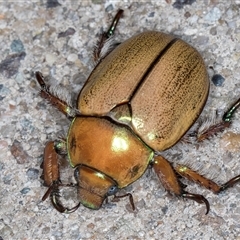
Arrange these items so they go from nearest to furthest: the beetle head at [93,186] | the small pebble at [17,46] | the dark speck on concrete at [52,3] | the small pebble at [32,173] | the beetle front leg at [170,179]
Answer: the beetle head at [93,186] < the beetle front leg at [170,179] < the small pebble at [32,173] < the small pebble at [17,46] < the dark speck on concrete at [52,3]

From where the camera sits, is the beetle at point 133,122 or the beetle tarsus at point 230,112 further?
the beetle tarsus at point 230,112

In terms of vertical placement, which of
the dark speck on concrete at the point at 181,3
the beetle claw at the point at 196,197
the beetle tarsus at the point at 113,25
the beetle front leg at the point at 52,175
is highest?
the dark speck on concrete at the point at 181,3

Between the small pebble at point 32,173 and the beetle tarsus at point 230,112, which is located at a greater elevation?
the beetle tarsus at point 230,112

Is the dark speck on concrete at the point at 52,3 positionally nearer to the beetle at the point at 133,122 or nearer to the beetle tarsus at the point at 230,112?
the beetle at the point at 133,122

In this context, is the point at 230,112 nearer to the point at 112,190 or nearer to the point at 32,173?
the point at 112,190

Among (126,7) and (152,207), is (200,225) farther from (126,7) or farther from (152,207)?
(126,7)

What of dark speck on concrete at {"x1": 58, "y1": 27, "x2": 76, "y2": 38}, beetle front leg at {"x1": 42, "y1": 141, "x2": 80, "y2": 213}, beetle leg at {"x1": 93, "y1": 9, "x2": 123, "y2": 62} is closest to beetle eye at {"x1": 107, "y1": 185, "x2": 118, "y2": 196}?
beetle front leg at {"x1": 42, "y1": 141, "x2": 80, "y2": 213}

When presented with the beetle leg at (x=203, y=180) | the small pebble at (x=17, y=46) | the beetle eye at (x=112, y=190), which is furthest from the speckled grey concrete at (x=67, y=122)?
the beetle eye at (x=112, y=190)
